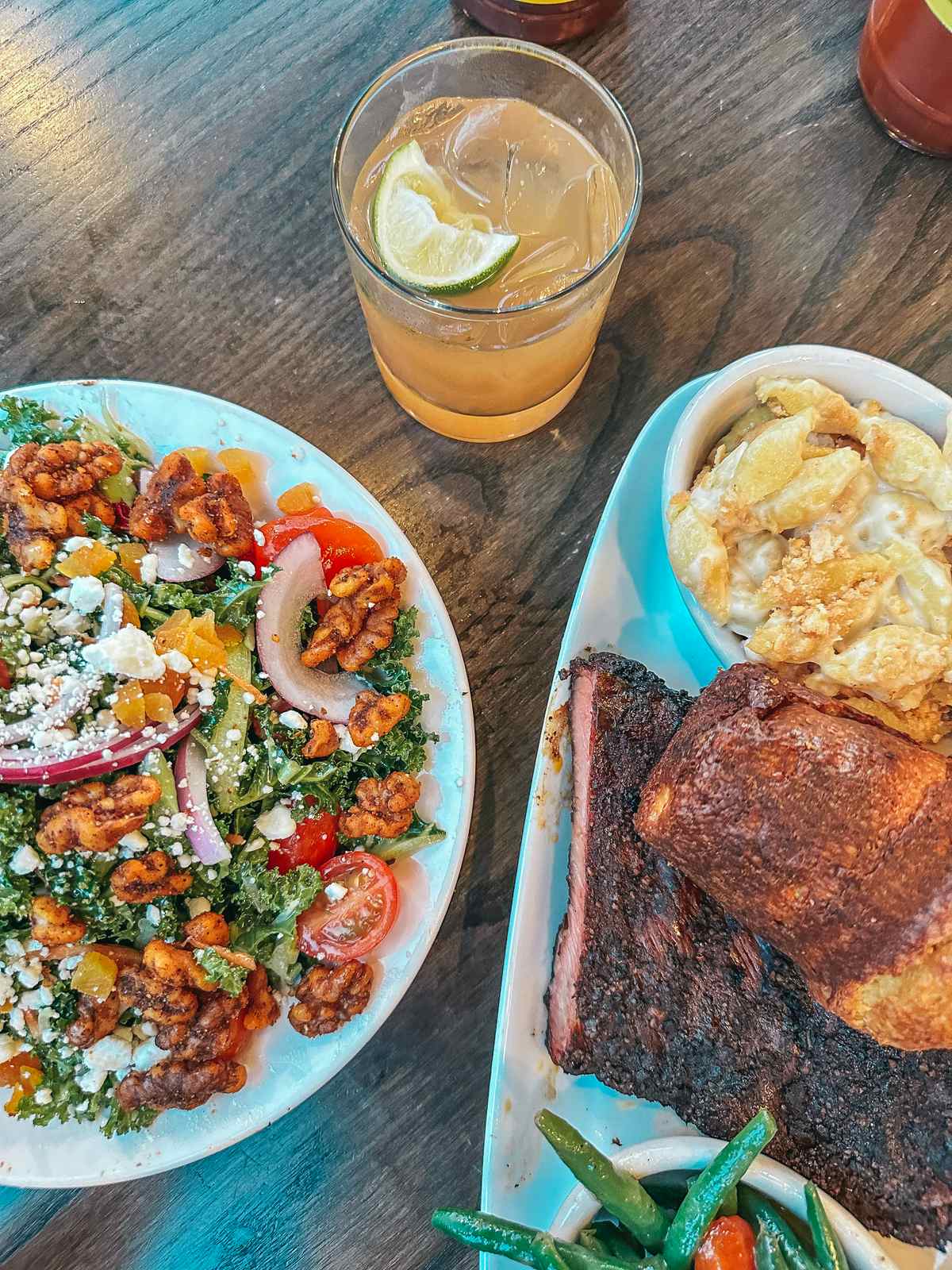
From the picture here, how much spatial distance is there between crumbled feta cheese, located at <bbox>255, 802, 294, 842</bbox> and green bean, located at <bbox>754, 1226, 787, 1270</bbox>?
84 centimetres

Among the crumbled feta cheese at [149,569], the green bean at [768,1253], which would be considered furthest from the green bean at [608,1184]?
the crumbled feta cheese at [149,569]

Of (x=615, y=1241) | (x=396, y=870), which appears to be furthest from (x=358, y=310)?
(x=615, y=1241)

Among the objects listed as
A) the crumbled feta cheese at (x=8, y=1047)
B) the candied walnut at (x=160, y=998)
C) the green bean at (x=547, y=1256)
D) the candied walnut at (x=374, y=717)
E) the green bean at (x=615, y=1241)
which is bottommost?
the green bean at (x=615, y=1241)

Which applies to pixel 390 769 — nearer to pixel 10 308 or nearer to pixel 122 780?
pixel 122 780

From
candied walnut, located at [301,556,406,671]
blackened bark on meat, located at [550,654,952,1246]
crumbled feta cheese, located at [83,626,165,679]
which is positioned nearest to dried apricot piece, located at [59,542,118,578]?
crumbled feta cheese, located at [83,626,165,679]

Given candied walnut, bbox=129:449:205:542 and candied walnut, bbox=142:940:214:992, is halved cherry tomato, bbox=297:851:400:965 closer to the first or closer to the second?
candied walnut, bbox=142:940:214:992

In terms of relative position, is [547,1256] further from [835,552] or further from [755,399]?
[755,399]

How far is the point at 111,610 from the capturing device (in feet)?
4.24

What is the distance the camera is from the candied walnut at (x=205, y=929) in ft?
4.33

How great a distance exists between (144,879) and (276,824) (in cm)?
20

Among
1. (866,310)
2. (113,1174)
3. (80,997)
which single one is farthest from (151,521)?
(866,310)

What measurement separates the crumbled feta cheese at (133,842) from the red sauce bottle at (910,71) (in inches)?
66.2

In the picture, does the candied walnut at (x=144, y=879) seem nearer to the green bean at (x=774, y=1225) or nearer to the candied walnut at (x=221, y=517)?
the candied walnut at (x=221, y=517)

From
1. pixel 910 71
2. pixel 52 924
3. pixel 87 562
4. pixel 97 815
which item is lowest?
pixel 52 924
